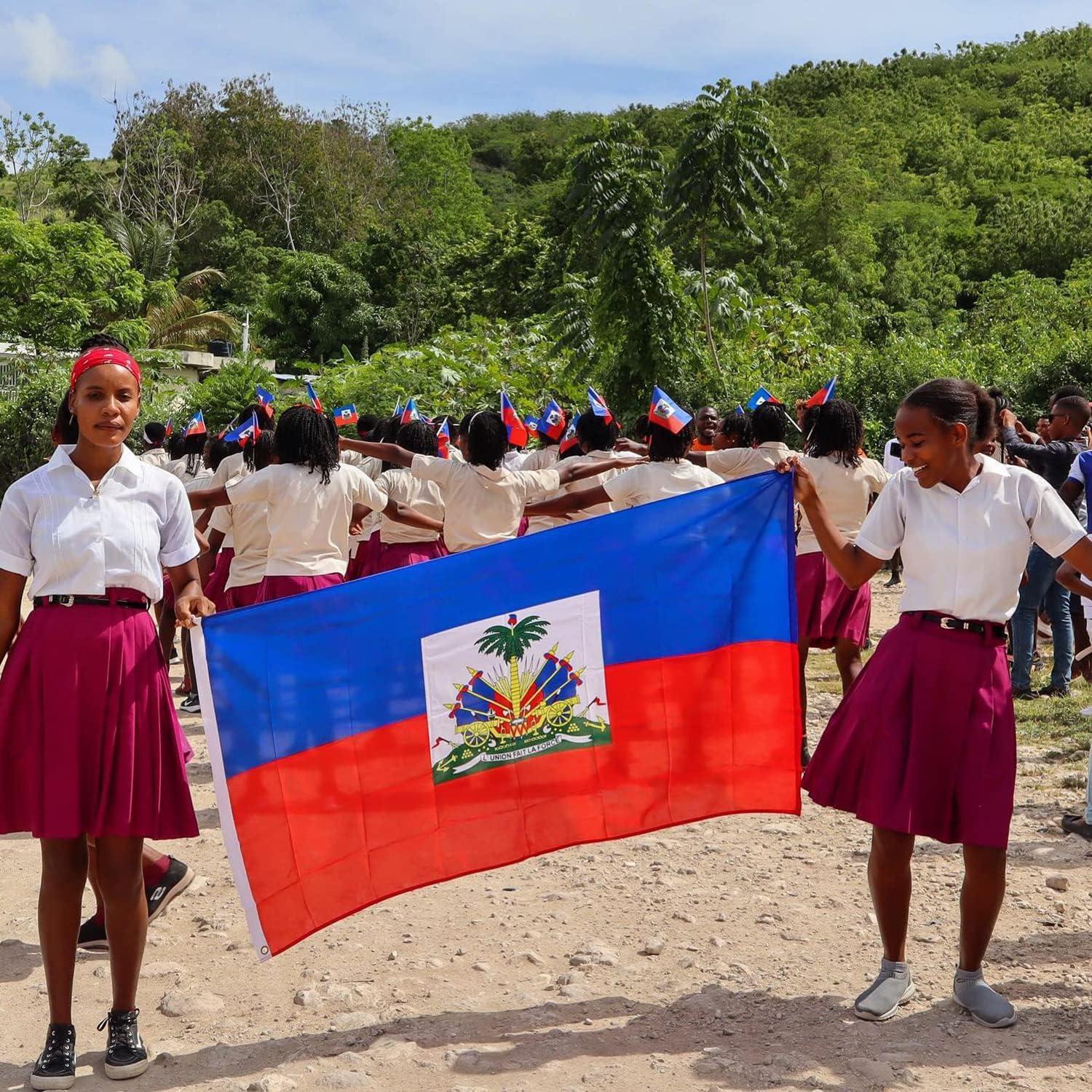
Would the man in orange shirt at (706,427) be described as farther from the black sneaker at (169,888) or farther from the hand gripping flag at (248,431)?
the black sneaker at (169,888)

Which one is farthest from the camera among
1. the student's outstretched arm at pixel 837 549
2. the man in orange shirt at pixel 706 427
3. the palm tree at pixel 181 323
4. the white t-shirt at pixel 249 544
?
the palm tree at pixel 181 323

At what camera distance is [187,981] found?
14.1 ft

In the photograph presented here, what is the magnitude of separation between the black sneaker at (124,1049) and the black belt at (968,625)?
2617 mm

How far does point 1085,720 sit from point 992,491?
15.2 ft

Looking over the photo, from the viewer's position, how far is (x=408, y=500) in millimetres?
7605

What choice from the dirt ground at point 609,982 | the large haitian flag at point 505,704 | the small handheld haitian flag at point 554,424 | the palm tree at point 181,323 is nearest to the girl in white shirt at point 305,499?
the dirt ground at point 609,982

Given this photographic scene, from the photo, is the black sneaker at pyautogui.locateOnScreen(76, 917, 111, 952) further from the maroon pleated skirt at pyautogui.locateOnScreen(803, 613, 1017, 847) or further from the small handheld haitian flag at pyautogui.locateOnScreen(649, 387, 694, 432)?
the small handheld haitian flag at pyautogui.locateOnScreen(649, 387, 694, 432)

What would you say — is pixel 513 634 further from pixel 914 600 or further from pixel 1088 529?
pixel 1088 529

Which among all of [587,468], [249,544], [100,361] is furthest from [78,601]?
[587,468]

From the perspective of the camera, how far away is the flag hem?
145 inches

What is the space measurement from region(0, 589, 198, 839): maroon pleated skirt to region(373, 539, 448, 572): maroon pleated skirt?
3.80 m

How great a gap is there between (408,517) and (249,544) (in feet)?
3.67

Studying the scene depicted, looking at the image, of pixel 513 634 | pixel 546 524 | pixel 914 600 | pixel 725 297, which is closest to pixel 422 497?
pixel 546 524

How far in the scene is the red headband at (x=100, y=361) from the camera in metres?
3.66
